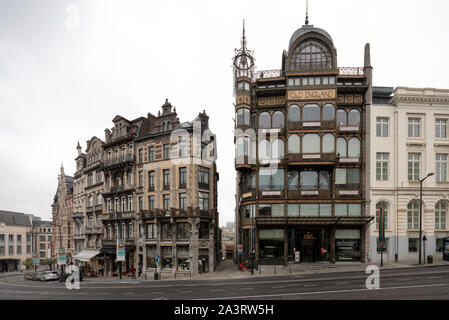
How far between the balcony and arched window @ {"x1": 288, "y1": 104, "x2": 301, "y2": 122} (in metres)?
22.1

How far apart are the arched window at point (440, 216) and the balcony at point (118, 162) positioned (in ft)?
127

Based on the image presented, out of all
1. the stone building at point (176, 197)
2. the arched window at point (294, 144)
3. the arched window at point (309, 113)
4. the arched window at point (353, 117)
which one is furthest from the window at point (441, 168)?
the stone building at point (176, 197)

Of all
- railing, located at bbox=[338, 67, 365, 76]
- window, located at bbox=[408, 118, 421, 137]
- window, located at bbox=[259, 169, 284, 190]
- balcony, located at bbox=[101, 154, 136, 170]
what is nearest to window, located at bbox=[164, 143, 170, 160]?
balcony, located at bbox=[101, 154, 136, 170]

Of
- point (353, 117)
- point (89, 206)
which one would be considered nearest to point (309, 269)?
point (353, 117)

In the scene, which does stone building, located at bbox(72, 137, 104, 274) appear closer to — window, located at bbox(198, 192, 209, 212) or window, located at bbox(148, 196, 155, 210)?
window, located at bbox(148, 196, 155, 210)

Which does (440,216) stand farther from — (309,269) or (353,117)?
(309,269)

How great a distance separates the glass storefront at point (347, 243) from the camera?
36.6 m

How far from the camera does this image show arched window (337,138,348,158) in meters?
37.5

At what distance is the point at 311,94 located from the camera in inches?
1473

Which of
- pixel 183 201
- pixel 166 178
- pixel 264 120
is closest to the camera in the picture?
pixel 264 120

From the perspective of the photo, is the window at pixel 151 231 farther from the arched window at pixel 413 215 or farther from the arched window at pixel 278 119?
the arched window at pixel 413 215

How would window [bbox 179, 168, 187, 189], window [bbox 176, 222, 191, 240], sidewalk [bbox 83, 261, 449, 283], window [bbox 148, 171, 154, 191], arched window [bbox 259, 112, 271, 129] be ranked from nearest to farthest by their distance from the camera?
sidewalk [bbox 83, 261, 449, 283] < arched window [bbox 259, 112, 271, 129] < window [bbox 176, 222, 191, 240] < window [bbox 179, 168, 187, 189] < window [bbox 148, 171, 154, 191]

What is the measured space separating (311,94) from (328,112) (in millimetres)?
2887
